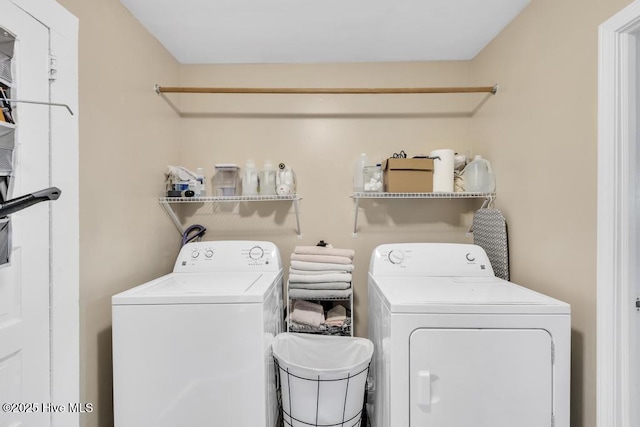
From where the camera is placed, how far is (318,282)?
174 centimetres

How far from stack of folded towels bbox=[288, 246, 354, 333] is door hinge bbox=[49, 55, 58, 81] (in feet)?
4.45

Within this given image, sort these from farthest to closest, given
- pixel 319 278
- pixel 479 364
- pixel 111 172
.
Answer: pixel 319 278 → pixel 111 172 → pixel 479 364

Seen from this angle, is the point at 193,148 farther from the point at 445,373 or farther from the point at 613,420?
the point at 613,420

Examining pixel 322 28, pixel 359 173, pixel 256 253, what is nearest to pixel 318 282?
pixel 256 253

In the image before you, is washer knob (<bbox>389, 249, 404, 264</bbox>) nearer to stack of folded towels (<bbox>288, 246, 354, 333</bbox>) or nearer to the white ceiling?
stack of folded towels (<bbox>288, 246, 354, 333</bbox>)

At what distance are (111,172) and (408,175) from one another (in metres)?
1.65

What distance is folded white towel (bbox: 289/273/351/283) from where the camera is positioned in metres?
1.73

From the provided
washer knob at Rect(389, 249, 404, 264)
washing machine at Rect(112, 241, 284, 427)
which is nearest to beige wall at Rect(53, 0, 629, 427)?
washing machine at Rect(112, 241, 284, 427)

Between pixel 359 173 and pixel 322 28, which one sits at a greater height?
pixel 322 28

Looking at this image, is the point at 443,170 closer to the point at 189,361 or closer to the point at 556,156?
the point at 556,156

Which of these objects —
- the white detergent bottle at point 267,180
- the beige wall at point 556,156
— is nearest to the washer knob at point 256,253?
the white detergent bottle at point 267,180

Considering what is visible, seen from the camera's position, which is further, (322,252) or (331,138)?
(331,138)

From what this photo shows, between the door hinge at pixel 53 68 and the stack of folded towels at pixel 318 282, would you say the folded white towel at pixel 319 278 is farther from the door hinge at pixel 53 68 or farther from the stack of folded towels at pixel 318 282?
the door hinge at pixel 53 68

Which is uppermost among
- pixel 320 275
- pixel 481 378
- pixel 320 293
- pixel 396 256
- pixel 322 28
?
pixel 322 28
